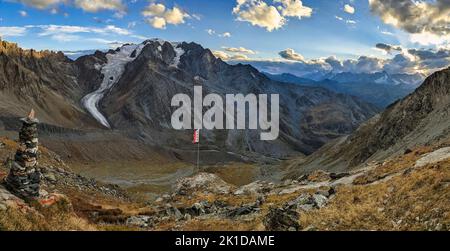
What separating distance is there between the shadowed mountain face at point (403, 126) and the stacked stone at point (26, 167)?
6767cm

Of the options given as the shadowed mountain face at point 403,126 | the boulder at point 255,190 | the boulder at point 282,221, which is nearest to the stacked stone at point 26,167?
the boulder at point 282,221

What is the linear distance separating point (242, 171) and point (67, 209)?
108571 millimetres

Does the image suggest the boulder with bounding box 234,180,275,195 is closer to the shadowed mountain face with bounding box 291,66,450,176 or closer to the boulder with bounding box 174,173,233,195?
the boulder with bounding box 174,173,233,195

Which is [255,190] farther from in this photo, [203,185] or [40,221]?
Answer: [40,221]

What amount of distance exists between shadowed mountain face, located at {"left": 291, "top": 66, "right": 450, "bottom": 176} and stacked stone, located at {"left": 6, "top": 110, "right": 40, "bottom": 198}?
67.7 m

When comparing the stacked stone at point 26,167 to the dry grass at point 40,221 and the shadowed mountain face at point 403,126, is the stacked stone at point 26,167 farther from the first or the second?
the shadowed mountain face at point 403,126

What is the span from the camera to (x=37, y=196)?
18484mm

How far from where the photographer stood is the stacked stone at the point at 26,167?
60.6ft

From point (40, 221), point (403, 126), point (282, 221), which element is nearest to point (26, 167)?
point (40, 221)

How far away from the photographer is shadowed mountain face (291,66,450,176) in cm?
8181

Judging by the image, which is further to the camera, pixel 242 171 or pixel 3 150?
pixel 242 171
